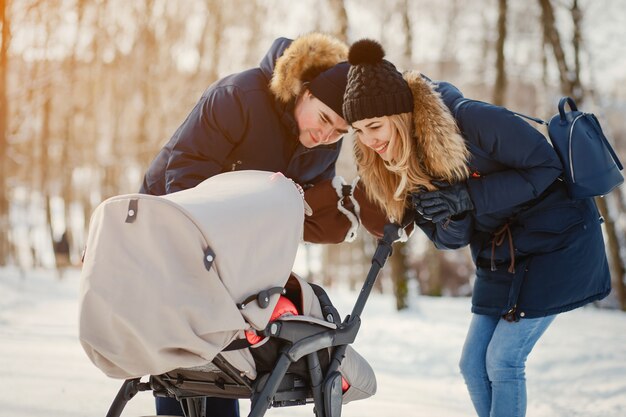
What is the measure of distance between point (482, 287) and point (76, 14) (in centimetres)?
2081

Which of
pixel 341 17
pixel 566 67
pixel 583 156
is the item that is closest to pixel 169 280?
pixel 583 156

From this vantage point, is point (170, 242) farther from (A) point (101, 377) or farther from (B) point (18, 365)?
(B) point (18, 365)

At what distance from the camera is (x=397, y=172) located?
317 cm

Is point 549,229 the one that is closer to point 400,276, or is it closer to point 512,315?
point 512,315

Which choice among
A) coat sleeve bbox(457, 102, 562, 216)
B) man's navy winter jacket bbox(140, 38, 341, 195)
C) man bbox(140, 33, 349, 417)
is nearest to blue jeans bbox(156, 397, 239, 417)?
man bbox(140, 33, 349, 417)

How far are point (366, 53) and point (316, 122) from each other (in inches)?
16.7

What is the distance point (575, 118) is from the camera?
3.24 m

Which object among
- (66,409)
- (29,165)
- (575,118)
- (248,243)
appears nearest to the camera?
(248,243)

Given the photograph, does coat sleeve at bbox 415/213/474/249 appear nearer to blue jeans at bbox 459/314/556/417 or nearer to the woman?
the woman

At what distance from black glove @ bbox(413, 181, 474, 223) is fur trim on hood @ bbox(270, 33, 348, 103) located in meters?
0.87

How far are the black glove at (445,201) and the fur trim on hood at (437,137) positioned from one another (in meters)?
0.04

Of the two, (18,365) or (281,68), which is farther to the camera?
(18,365)

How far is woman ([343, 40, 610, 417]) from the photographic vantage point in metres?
3.08

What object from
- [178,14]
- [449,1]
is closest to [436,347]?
[449,1]
